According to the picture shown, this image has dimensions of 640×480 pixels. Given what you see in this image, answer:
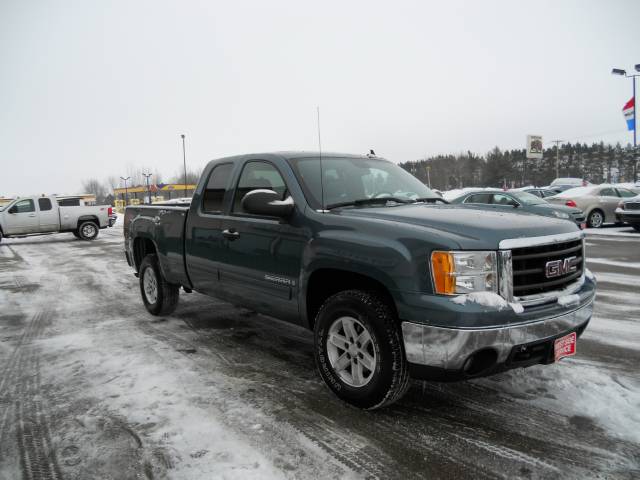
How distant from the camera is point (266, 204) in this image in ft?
12.2

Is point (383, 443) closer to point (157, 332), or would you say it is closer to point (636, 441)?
point (636, 441)

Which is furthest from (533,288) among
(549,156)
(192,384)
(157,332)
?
(549,156)

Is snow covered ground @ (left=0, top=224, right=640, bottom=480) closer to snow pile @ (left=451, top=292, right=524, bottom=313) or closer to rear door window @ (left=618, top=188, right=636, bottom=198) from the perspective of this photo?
snow pile @ (left=451, top=292, right=524, bottom=313)

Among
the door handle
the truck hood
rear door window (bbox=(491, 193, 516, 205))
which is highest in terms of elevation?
the truck hood

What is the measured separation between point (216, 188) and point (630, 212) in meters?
15.6

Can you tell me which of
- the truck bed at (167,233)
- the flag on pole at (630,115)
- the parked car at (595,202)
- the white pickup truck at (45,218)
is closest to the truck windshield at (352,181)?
the truck bed at (167,233)

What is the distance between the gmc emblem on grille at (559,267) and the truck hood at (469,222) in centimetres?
20

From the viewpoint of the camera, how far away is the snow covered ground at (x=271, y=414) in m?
2.71

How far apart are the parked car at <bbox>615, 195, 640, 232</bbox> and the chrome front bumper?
15.4 m

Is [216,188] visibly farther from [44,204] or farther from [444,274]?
[44,204]

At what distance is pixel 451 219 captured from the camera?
324 cm

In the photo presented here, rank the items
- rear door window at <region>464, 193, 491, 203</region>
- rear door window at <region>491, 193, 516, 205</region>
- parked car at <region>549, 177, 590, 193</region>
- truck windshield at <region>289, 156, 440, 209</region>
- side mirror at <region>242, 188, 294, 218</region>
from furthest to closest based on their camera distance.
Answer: parked car at <region>549, 177, 590, 193</region> → rear door window at <region>464, 193, 491, 203</region> → rear door window at <region>491, 193, 516, 205</region> → truck windshield at <region>289, 156, 440, 209</region> → side mirror at <region>242, 188, 294, 218</region>

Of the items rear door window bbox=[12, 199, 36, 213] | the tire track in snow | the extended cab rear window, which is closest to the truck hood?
the extended cab rear window

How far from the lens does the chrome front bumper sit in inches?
109
